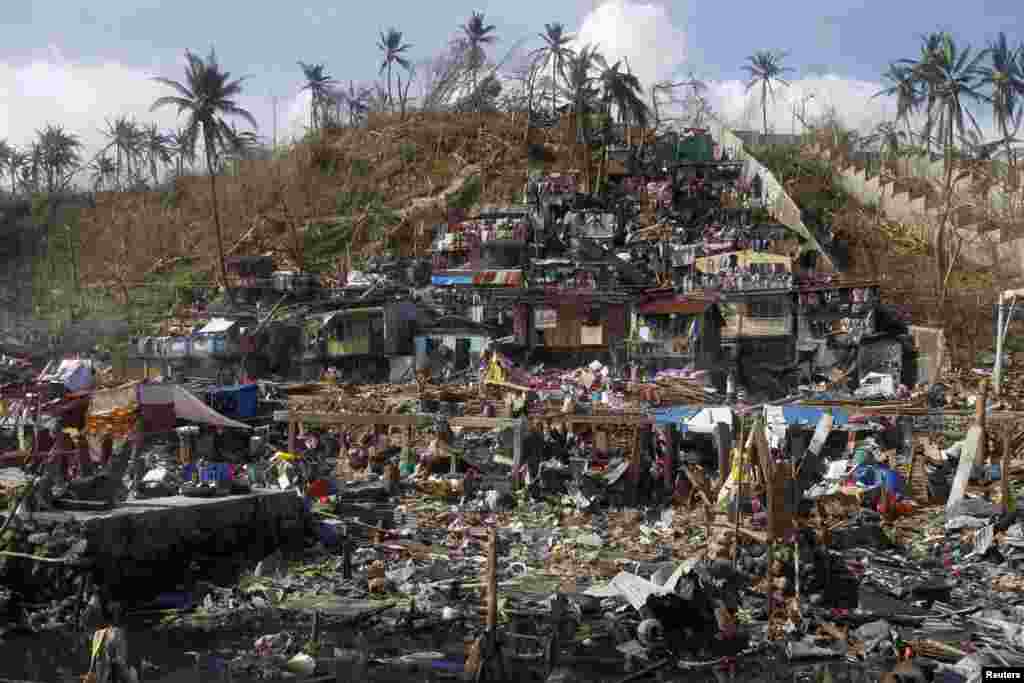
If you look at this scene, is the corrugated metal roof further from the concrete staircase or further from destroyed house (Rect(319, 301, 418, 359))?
the concrete staircase

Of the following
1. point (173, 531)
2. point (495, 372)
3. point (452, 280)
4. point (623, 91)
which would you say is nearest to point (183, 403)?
point (173, 531)

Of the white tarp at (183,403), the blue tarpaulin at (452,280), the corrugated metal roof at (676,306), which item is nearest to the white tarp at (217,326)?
the blue tarpaulin at (452,280)

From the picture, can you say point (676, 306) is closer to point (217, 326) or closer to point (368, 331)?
point (368, 331)

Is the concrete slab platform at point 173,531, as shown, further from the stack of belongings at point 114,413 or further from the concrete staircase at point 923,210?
the concrete staircase at point 923,210

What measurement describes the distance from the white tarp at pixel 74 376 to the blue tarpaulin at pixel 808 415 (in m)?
18.6

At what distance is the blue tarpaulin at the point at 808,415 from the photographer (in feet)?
80.7

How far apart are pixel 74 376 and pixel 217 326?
8.84 meters

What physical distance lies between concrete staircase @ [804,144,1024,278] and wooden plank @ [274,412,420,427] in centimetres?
3048

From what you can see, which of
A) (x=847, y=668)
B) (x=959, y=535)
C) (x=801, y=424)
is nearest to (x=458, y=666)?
(x=847, y=668)

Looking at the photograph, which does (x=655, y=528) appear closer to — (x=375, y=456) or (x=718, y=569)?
(x=718, y=569)

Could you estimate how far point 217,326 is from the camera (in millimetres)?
37062

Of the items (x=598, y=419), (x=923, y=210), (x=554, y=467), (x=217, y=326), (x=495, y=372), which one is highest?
(x=923, y=210)

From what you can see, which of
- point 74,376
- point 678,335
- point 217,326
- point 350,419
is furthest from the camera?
point 217,326

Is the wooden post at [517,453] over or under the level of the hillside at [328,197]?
under
